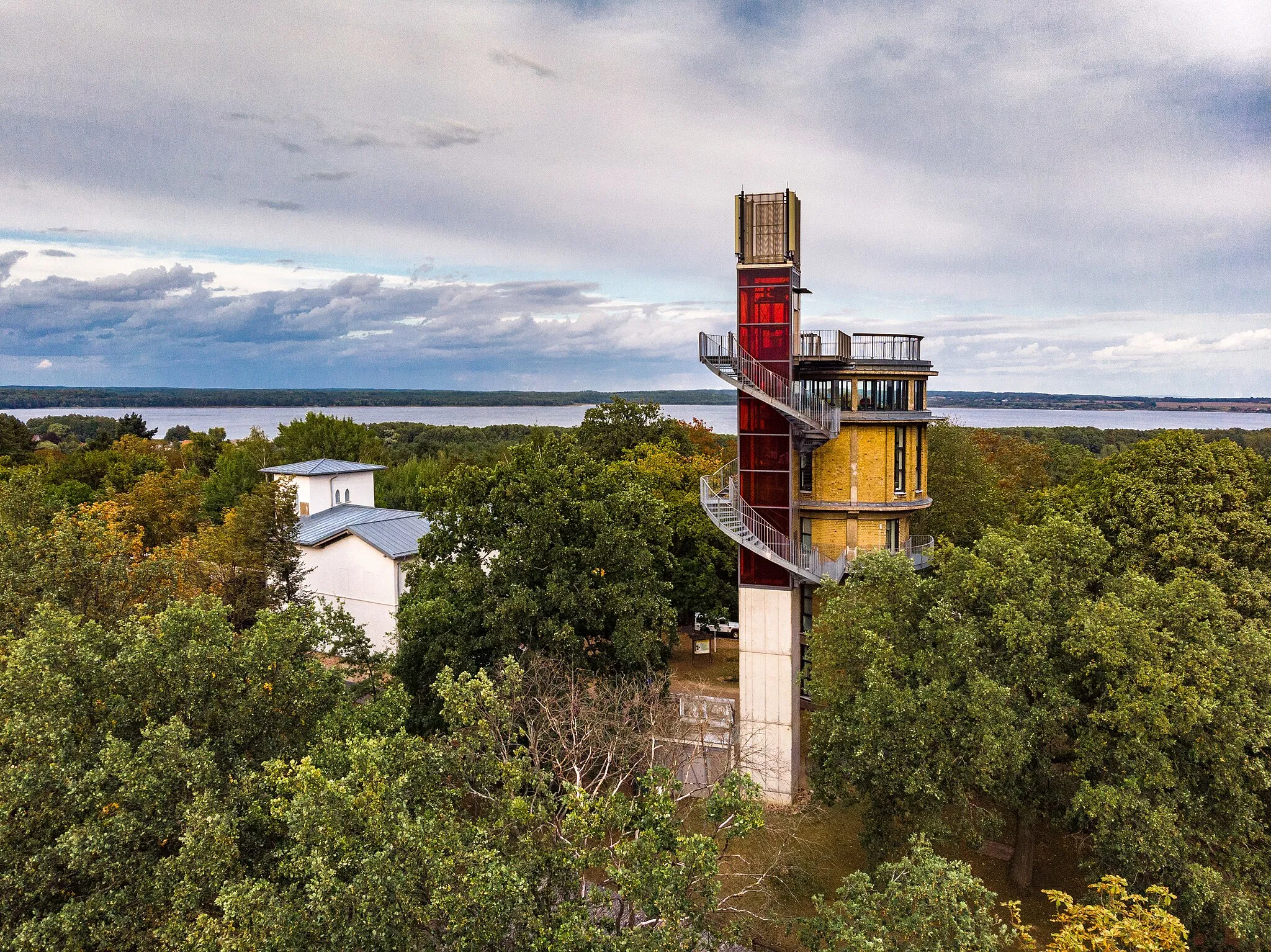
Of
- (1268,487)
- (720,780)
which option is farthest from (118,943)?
(1268,487)

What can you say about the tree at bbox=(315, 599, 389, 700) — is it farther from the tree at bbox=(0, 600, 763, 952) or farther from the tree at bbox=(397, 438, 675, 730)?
the tree at bbox=(0, 600, 763, 952)

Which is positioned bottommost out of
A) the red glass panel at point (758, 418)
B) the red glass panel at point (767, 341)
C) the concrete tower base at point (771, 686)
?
the concrete tower base at point (771, 686)

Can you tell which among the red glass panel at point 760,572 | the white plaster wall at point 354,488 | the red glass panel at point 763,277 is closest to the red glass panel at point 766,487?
the red glass panel at point 760,572

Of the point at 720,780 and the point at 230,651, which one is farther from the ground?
the point at 230,651

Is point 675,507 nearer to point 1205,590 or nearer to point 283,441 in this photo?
point 1205,590

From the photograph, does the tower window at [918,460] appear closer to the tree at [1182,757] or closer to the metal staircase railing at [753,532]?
the metal staircase railing at [753,532]

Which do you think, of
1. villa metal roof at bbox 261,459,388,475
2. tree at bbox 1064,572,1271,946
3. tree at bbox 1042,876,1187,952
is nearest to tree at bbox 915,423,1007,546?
tree at bbox 1064,572,1271,946

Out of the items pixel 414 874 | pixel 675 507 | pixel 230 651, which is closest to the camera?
pixel 414 874
